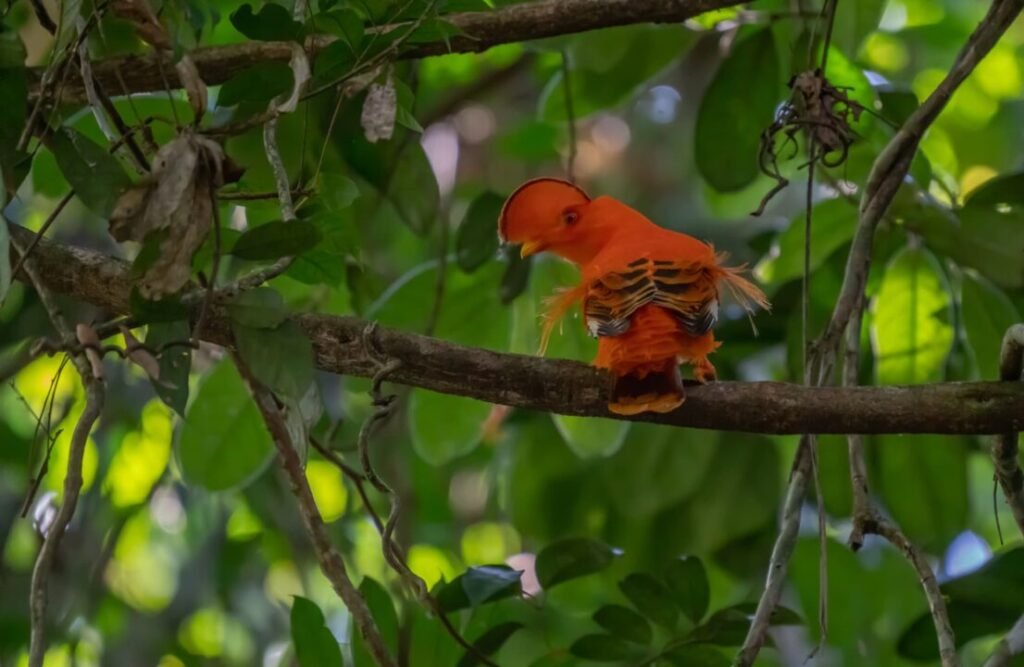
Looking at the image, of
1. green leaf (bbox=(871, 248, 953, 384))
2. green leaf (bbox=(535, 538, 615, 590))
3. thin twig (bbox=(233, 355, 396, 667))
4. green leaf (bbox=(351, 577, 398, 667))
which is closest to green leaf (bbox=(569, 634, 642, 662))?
green leaf (bbox=(535, 538, 615, 590))

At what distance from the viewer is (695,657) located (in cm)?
200

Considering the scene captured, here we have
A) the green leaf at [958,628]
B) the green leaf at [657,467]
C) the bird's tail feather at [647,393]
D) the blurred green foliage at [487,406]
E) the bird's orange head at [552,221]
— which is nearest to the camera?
the bird's tail feather at [647,393]

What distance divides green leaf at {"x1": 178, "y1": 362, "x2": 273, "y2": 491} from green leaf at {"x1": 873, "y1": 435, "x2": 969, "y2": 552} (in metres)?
1.29

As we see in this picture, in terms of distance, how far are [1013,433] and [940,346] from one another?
817 millimetres

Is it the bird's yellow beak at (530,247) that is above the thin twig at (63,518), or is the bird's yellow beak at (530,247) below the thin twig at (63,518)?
above

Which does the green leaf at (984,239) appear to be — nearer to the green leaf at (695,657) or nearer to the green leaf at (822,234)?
the green leaf at (822,234)

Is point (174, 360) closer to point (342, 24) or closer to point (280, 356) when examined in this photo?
point (280, 356)

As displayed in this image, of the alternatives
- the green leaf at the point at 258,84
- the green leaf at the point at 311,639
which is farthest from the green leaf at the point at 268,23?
the green leaf at the point at 311,639

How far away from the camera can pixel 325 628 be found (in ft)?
6.08

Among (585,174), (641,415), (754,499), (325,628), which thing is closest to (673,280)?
(641,415)

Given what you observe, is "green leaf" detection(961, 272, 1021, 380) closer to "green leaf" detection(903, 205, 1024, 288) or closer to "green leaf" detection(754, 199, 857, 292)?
"green leaf" detection(903, 205, 1024, 288)

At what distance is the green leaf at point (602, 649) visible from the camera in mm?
2035

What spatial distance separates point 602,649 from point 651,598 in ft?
0.39

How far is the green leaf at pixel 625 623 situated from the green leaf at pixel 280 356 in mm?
883
